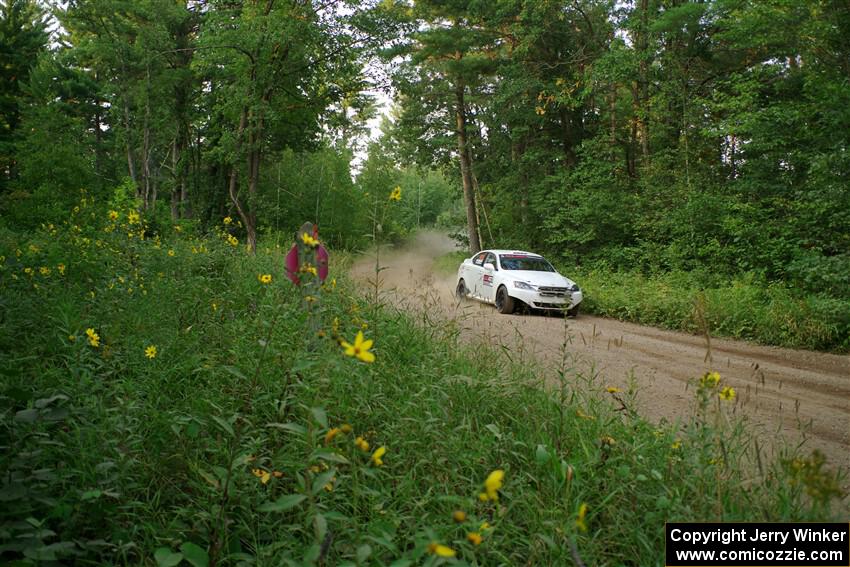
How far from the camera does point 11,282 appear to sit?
4977 millimetres

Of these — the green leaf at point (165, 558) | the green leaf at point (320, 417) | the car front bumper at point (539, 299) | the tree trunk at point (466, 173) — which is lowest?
the car front bumper at point (539, 299)

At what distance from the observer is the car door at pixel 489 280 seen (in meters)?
13.4

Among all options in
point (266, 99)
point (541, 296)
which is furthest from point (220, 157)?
point (541, 296)

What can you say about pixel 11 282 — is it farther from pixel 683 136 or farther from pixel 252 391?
pixel 683 136

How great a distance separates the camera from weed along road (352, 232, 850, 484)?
4.62 meters

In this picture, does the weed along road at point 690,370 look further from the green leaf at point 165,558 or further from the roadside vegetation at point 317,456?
the green leaf at point 165,558

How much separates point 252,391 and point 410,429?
103 cm

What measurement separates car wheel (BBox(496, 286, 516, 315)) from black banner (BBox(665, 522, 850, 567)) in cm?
1025

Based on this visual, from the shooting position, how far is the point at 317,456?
183 cm

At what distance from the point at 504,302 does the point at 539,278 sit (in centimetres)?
106

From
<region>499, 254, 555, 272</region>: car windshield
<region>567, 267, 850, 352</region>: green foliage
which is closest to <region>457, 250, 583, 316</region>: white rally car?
<region>499, 254, 555, 272</region>: car windshield

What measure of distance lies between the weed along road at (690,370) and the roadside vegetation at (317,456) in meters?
0.56

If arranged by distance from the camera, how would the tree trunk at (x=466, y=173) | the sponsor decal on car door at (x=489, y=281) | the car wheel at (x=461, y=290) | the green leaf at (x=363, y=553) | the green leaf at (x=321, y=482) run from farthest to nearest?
the tree trunk at (x=466, y=173) → the car wheel at (x=461, y=290) → the sponsor decal on car door at (x=489, y=281) → the green leaf at (x=321, y=482) → the green leaf at (x=363, y=553)

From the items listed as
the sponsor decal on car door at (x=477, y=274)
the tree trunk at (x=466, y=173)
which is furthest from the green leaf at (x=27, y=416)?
the tree trunk at (x=466, y=173)
